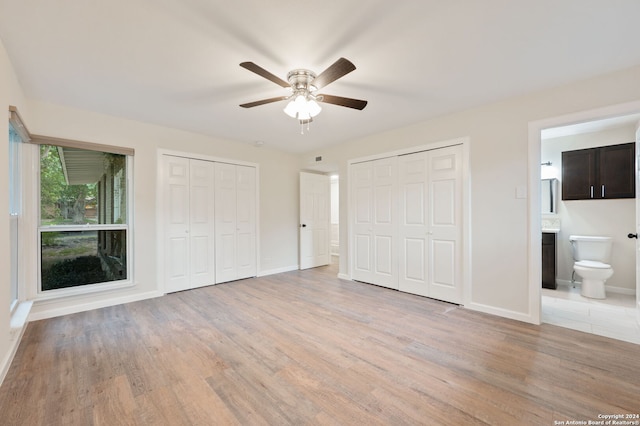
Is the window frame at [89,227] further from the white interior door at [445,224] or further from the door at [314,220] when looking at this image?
the white interior door at [445,224]

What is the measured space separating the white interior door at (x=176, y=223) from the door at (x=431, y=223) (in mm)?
3275

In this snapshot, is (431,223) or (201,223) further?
(201,223)

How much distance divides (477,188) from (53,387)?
14.0 feet

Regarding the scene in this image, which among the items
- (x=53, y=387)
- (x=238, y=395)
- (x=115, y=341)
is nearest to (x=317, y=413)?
(x=238, y=395)

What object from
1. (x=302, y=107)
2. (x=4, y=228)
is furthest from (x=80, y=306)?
(x=302, y=107)

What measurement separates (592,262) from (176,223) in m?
6.02

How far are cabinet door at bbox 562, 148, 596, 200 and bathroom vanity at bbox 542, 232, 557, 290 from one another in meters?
0.73

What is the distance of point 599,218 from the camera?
13.2 ft

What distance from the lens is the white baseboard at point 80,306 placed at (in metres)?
3.02

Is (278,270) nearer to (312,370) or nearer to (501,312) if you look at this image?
(312,370)

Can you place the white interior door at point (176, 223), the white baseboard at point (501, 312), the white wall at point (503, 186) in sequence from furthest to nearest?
1. the white interior door at point (176, 223)
2. the white baseboard at point (501, 312)
3. the white wall at point (503, 186)

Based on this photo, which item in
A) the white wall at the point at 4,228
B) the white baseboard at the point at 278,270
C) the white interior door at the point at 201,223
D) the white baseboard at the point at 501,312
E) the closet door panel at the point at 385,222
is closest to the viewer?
the white wall at the point at 4,228

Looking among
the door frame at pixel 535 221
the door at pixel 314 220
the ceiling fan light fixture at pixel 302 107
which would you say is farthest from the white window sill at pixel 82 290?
the door frame at pixel 535 221

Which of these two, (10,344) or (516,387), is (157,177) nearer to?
(10,344)
